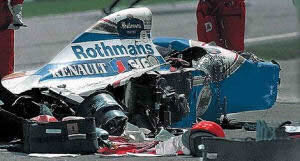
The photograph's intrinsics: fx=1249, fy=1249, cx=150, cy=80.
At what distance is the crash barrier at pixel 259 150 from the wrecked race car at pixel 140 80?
2454 millimetres

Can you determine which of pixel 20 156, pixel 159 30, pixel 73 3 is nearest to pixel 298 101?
pixel 20 156

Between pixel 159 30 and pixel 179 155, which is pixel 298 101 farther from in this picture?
pixel 159 30

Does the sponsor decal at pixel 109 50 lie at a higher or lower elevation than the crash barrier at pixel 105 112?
higher

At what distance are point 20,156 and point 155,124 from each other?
1723 millimetres

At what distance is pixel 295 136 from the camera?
8.05 m

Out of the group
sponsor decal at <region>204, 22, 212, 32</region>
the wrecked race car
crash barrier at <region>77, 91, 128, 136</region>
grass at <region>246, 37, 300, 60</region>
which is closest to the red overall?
the wrecked race car

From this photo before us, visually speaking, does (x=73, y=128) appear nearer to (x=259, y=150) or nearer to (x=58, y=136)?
(x=58, y=136)

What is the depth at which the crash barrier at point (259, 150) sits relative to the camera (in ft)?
24.9

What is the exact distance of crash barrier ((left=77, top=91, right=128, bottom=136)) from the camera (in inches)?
394

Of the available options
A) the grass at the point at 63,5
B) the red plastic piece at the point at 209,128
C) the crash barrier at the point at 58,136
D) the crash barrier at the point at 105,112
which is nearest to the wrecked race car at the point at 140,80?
the crash barrier at the point at 105,112

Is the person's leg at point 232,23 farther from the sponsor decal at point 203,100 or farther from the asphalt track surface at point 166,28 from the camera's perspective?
the sponsor decal at point 203,100

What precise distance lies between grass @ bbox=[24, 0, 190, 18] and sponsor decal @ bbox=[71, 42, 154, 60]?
12271 millimetres

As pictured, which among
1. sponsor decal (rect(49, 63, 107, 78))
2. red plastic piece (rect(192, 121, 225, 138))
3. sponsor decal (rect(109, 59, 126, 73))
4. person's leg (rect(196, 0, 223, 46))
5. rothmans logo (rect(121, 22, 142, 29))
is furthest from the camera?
person's leg (rect(196, 0, 223, 46))

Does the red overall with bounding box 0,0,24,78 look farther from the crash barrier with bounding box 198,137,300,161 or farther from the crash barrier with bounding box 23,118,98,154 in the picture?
the crash barrier with bounding box 198,137,300,161
